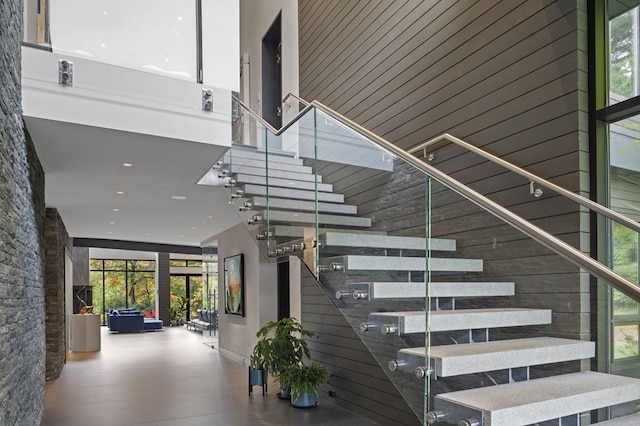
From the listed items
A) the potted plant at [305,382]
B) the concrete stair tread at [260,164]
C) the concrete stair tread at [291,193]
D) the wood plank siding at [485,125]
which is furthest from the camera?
the potted plant at [305,382]

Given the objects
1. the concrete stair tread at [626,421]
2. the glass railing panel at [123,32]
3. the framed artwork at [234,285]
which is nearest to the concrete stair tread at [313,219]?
the glass railing panel at [123,32]

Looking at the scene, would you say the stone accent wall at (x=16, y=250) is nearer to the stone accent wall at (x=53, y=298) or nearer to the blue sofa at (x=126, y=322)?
the stone accent wall at (x=53, y=298)

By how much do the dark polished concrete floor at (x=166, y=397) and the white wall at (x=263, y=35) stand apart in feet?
14.7

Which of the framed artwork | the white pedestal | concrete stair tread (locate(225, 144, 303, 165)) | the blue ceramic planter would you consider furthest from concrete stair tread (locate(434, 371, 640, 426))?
the white pedestal

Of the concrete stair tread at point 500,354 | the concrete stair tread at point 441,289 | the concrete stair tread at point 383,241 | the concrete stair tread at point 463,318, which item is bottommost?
the concrete stair tread at point 500,354

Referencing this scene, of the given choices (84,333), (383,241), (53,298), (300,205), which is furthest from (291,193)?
(84,333)

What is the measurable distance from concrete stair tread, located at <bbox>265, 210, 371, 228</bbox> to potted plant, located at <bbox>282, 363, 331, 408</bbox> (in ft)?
7.04

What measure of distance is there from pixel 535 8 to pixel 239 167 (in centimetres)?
326

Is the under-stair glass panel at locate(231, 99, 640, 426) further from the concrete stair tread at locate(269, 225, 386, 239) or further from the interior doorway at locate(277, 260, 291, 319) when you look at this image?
the interior doorway at locate(277, 260, 291, 319)

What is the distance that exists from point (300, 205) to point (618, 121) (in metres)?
2.48

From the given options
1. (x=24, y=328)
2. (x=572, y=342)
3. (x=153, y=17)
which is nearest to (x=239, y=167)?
(x=153, y=17)

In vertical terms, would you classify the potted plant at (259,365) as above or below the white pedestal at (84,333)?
above

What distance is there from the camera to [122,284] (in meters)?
22.6

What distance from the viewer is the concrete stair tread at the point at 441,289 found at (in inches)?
117
